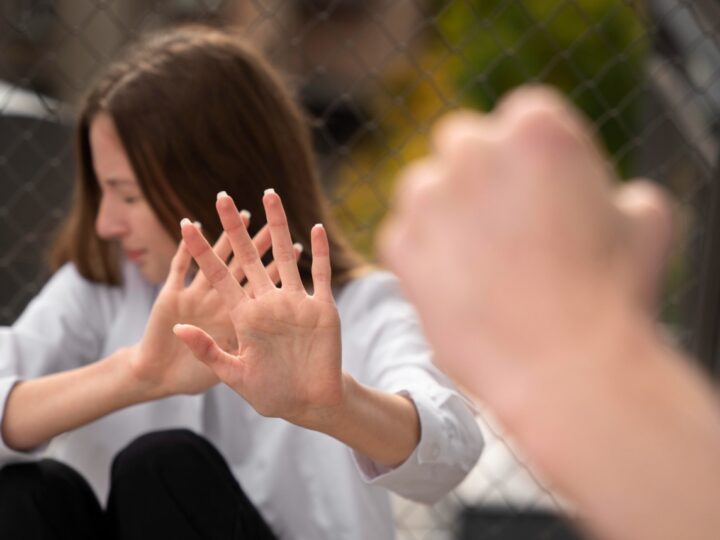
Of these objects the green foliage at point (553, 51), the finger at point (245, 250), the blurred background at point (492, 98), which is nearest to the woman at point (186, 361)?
the finger at point (245, 250)

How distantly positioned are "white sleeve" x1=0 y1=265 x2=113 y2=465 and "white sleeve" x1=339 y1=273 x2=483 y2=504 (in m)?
0.30

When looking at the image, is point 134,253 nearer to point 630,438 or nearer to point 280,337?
point 280,337

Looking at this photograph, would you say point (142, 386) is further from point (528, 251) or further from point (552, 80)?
point (552, 80)

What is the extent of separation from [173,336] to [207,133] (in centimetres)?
28

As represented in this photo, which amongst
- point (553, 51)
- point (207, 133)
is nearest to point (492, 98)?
point (207, 133)

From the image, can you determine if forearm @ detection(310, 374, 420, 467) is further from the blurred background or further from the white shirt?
the blurred background

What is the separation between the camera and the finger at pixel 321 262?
2.57ft

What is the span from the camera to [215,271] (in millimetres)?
840

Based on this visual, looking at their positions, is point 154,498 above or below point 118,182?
below

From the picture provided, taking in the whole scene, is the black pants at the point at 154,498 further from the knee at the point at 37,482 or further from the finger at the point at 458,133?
the finger at the point at 458,133

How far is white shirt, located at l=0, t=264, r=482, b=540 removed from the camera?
1038mm

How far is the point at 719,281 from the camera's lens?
4.91ft

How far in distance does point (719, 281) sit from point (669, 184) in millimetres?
629

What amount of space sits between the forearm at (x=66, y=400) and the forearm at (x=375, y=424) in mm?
220
